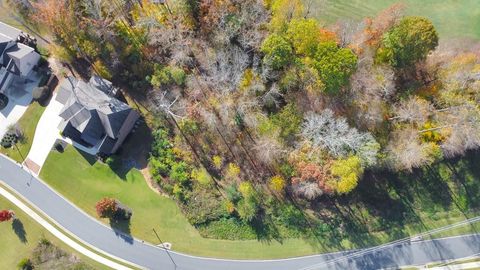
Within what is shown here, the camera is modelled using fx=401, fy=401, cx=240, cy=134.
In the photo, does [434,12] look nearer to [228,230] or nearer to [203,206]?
[228,230]

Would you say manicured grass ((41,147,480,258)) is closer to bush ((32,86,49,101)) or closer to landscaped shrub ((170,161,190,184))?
landscaped shrub ((170,161,190,184))

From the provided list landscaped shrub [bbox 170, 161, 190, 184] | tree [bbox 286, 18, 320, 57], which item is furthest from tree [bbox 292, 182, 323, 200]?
tree [bbox 286, 18, 320, 57]

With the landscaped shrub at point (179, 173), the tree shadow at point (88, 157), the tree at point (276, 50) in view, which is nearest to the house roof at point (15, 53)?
the tree shadow at point (88, 157)

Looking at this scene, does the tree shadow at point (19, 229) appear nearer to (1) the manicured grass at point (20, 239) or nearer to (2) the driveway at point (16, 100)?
(1) the manicured grass at point (20, 239)

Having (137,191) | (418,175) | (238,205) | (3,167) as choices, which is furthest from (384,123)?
(3,167)

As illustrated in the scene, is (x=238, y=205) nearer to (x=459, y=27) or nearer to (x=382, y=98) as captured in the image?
(x=382, y=98)

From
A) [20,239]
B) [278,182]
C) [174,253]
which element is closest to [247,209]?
[278,182]
